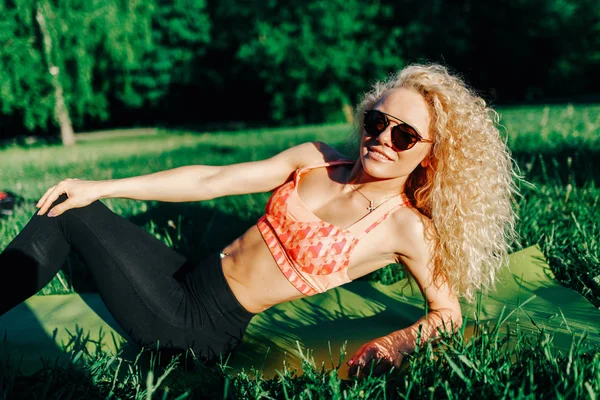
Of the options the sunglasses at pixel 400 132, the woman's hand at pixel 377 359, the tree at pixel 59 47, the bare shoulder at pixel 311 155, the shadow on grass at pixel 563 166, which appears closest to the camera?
the woman's hand at pixel 377 359

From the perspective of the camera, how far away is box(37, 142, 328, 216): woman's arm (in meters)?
2.56

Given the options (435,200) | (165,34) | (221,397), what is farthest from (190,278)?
(165,34)

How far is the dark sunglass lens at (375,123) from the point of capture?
231 centimetres

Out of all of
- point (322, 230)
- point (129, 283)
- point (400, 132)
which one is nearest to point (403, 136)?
point (400, 132)

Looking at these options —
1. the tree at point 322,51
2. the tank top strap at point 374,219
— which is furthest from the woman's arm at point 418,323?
the tree at point 322,51

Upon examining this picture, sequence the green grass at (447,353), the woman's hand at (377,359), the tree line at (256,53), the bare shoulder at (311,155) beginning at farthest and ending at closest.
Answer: the tree line at (256,53) < the bare shoulder at (311,155) < the woman's hand at (377,359) < the green grass at (447,353)

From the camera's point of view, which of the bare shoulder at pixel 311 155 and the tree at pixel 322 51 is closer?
the bare shoulder at pixel 311 155

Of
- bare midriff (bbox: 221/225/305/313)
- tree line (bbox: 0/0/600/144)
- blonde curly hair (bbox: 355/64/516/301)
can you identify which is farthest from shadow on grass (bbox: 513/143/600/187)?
tree line (bbox: 0/0/600/144)

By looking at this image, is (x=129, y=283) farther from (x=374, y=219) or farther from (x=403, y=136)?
(x=403, y=136)

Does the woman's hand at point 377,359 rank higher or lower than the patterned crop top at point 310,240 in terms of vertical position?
lower

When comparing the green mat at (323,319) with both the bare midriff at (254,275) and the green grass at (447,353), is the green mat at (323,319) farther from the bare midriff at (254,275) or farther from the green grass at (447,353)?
the bare midriff at (254,275)

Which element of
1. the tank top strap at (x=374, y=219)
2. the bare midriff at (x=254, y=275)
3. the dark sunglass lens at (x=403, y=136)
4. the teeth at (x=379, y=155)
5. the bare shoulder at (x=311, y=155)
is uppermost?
the dark sunglass lens at (x=403, y=136)

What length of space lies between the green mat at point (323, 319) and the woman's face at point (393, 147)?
82 centimetres

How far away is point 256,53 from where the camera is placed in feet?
73.3
